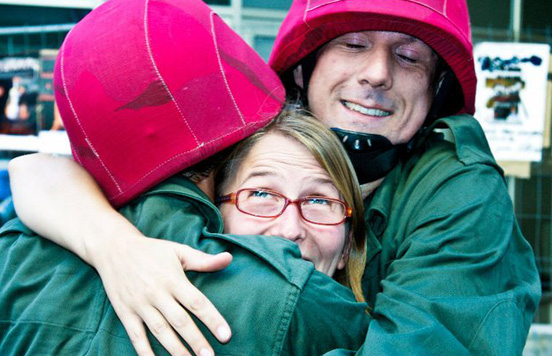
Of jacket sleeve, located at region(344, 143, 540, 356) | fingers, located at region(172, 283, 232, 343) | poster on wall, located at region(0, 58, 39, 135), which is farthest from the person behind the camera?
poster on wall, located at region(0, 58, 39, 135)

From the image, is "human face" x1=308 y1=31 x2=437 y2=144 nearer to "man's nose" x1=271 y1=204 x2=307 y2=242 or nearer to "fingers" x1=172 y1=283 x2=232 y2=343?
"man's nose" x1=271 y1=204 x2=307 y2=242

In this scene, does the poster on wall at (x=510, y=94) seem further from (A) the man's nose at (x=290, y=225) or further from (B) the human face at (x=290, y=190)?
(A) the man's nose at (x=290, y=225)

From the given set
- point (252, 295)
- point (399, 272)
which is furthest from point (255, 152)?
point (252, 295)

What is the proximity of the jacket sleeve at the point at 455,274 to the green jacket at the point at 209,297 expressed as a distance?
0.38ft

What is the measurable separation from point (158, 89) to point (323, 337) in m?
0.68

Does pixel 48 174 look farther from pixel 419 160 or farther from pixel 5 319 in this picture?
pixel 419 160

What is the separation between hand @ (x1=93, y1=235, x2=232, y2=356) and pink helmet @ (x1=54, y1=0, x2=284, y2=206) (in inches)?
10.1

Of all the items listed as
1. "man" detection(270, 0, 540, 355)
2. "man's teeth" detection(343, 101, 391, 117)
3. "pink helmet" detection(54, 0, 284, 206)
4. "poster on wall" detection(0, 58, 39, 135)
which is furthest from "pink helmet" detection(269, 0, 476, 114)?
"poster on wall" detection(0, 58, 39, 135)

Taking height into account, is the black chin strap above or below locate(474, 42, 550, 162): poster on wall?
above

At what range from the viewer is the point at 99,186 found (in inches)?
62.1

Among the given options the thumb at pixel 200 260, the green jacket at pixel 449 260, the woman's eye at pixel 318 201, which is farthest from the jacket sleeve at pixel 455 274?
the thumb at pixel 200 260

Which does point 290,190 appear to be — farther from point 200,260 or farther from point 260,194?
point 200,260

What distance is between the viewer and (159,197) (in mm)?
1457

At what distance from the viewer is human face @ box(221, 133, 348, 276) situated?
1.64 m
